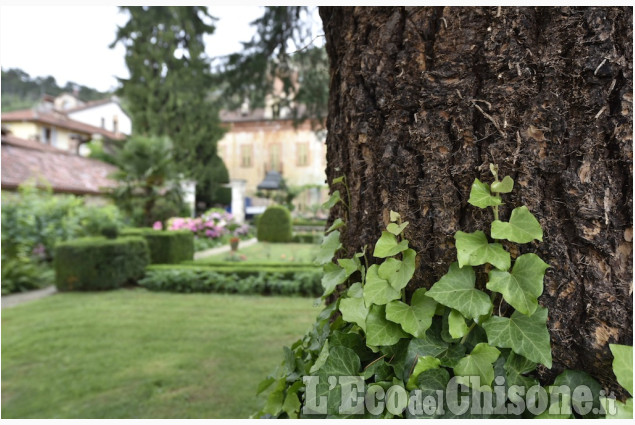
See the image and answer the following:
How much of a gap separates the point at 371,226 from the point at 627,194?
550mm

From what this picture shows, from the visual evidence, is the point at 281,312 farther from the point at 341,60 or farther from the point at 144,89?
the point at 144,89

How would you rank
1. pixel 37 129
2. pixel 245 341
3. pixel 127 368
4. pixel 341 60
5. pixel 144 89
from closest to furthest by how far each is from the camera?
pixel 341 60, pixel 127 368, pixel 245 341, pixel 144 89, pixel 37 129

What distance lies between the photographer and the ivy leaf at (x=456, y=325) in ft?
2.74

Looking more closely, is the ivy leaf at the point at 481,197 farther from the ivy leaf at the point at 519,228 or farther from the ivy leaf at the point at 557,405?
the ivy leaf at the point at 557,405

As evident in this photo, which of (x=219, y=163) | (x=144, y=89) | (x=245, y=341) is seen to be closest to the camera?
(x=245, y=341)

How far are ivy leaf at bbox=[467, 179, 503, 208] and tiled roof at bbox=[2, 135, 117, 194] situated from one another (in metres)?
13.7

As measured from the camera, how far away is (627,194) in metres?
0.86

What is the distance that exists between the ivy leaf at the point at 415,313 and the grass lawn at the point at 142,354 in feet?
5.97

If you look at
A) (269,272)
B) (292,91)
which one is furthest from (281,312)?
(292,91)

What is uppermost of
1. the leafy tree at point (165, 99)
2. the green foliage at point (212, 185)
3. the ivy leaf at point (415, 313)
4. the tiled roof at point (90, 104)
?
the tiled roof at point (90, 104)

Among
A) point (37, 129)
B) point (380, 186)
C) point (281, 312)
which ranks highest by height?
point (37, 129)

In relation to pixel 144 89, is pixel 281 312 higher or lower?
lower

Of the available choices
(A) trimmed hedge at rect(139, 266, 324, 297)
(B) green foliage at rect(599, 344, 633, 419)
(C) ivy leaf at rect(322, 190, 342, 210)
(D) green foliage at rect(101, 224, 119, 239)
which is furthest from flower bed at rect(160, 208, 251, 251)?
(B) green foliage at rect(599, 344, 633, 419)

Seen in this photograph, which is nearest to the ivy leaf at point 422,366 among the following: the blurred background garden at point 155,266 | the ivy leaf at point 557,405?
the ivy leaf at point 557,405
